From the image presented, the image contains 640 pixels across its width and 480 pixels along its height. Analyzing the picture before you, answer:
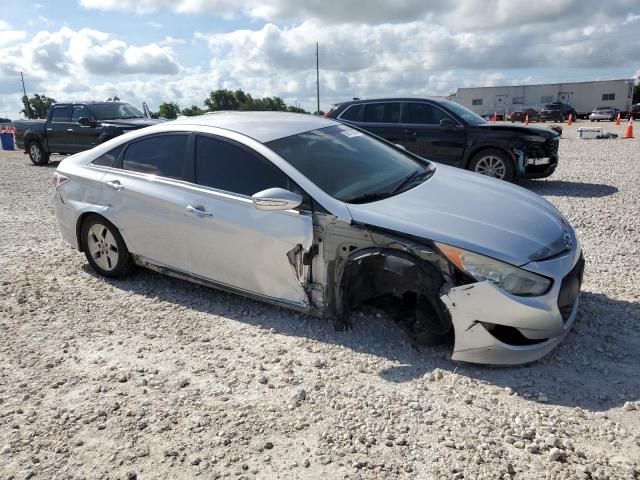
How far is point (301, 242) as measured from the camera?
357cm

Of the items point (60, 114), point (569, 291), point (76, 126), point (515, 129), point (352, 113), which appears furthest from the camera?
point (60, 114)

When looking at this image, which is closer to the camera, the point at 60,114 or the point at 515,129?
the point at 515,129

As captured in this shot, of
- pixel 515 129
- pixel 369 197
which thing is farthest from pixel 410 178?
pixel 515 129

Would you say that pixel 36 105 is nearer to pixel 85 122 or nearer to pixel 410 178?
pixel 85 122

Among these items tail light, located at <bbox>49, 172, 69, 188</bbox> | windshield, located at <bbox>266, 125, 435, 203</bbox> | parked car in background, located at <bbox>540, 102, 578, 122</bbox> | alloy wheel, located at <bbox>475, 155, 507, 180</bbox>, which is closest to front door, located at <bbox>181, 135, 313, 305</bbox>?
windshield, located at <bbox>266, 125, 435, 203</bbox>

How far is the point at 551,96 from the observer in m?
51.0

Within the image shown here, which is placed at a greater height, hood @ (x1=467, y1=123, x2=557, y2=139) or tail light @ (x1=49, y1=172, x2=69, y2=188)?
hood @ (x1=467, y1=123, x2=557, y2=139)

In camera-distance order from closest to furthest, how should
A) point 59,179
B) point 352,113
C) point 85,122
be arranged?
point 59,179 < point 352,113 < point 85,122

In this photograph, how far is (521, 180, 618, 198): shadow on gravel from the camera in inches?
339

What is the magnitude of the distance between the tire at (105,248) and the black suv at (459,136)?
20.1ft

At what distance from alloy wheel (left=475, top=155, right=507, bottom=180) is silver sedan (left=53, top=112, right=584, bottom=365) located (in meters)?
4.76

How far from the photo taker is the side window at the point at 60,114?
14.2 metres

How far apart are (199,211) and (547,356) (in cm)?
265

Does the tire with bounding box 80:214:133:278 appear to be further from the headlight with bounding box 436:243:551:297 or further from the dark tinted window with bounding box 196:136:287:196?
the headlight with bounding box 436:243:551:297
